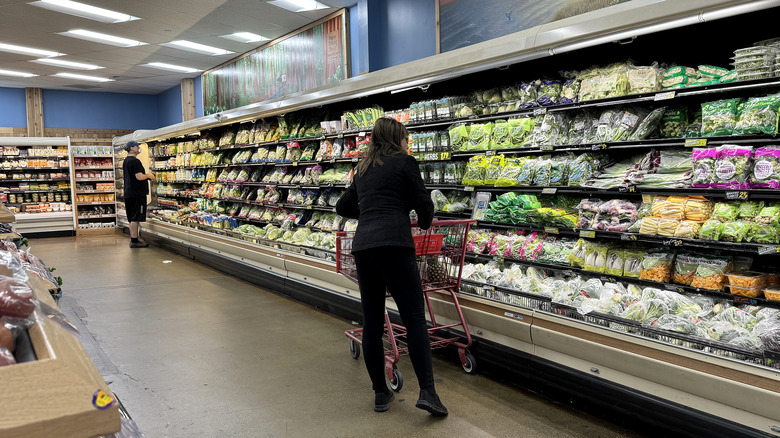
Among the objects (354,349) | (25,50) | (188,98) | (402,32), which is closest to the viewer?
(354,349)

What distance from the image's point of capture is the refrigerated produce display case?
2.72 meters

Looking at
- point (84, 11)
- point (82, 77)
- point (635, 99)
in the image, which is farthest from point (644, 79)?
point (82, 77)

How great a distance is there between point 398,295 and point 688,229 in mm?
1689

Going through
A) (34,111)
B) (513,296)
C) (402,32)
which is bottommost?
(513,296)

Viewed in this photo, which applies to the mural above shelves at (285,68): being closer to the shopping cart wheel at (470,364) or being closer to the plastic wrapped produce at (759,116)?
the shopping cart wheel at (470,364)

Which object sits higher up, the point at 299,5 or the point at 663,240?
the point at 299,5

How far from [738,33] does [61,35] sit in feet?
34.6

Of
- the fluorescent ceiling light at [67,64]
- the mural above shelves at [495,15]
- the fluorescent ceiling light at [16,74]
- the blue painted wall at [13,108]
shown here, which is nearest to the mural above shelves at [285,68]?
the mural above shelves at [495,15]

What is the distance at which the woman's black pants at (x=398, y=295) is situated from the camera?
309 centimetres

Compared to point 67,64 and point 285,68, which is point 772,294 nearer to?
point 285,68

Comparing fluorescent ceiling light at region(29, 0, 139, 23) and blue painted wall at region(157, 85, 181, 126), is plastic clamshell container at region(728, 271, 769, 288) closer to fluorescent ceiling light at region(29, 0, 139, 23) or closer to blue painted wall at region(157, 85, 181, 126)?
fluorescent ceiling light at region(29, 0, 139, 23)

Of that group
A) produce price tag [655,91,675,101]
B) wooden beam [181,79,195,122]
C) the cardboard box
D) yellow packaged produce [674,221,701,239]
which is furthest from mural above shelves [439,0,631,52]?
wooden beam [181,79,195,122]

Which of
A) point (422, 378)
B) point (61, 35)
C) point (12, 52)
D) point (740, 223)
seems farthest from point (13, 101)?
point (740, 223)

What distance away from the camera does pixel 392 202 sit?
10.3 ft
